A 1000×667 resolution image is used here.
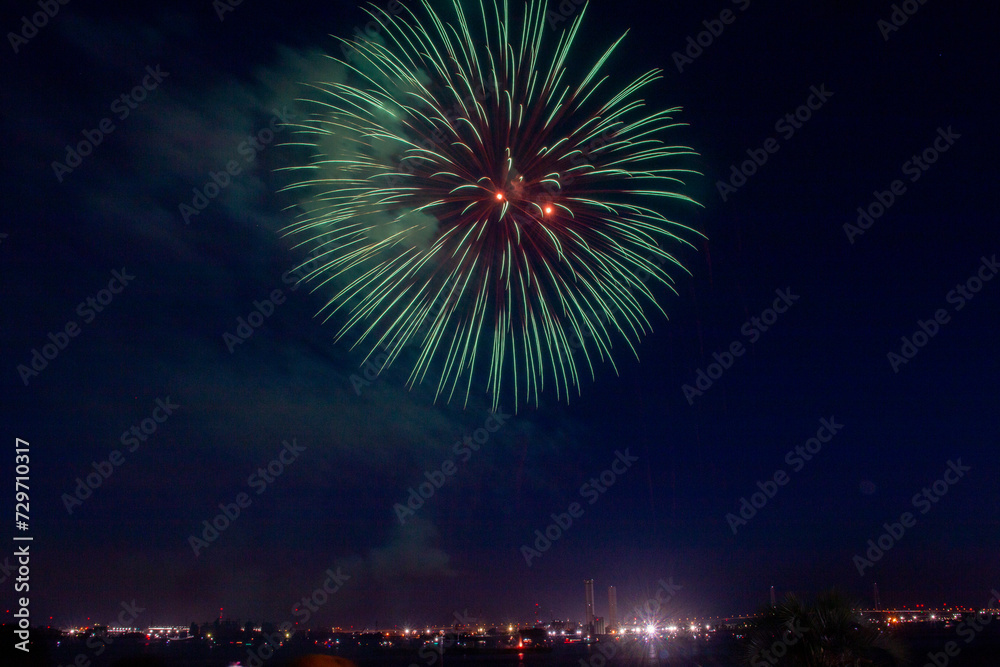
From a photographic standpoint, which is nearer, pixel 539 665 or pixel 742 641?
pixel 742 641

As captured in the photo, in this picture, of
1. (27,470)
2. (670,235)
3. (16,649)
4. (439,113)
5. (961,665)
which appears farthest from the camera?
(961,665)

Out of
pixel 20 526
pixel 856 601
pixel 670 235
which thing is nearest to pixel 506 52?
pixel 670 235

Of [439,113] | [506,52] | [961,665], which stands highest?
[506,52]

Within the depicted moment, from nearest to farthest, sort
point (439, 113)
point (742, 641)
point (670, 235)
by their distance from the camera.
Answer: point (742, 641) → point (439, 113) → point (670, 235)

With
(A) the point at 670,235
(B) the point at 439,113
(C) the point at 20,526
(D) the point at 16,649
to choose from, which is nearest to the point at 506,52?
(B) the point at 439,113

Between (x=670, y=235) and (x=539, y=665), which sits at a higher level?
(x=670, y=235)

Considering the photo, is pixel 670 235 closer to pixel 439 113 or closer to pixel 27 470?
pixel 439 113
